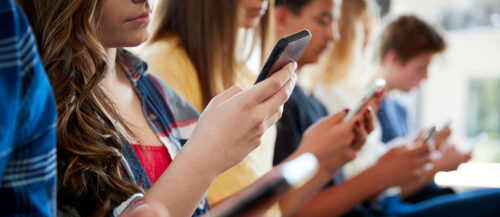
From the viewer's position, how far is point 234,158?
632mm

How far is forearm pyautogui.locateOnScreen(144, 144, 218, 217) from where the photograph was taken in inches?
24.0

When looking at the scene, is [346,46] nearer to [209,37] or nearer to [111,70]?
[209,37]

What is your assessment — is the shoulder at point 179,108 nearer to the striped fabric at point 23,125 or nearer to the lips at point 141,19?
the lips at point 141,19

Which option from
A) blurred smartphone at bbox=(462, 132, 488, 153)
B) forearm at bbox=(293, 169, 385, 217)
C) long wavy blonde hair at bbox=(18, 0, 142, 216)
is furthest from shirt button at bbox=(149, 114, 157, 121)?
blurred smartphone at bbox=(462, 132, 488, 153)

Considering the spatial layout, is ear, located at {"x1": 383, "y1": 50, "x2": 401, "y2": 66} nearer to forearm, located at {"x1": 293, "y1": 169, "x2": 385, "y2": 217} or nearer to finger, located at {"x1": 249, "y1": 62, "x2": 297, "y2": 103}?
forearm, located at {"x1": 293, "y1": 169, "x2": 385, "y2": 217}

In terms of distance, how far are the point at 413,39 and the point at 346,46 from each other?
0.38 metres

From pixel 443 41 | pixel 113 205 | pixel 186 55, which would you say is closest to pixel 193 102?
pixel 186 55

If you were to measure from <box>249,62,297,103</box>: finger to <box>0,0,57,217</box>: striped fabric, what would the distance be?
0.24m

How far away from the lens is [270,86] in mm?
618

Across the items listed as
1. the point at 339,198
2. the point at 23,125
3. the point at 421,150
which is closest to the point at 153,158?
the point at 23,125

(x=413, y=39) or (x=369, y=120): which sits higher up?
(x=413, y=39)

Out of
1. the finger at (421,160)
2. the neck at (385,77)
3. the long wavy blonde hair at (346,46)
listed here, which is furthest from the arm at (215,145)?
the neck at (385,77)

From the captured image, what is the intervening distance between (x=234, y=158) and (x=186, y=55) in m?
0.52

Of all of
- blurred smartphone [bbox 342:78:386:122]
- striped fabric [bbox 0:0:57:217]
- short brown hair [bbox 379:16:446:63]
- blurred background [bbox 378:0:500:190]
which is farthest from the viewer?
blurred background [bbox 378:0:500:190]
